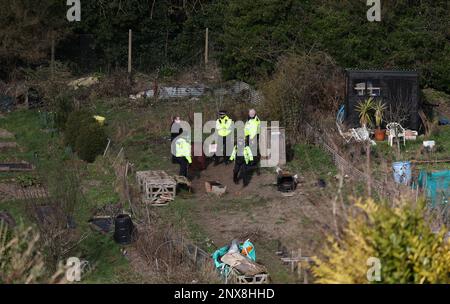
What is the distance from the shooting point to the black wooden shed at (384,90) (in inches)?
990

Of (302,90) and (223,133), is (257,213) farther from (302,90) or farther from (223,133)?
(302,90)

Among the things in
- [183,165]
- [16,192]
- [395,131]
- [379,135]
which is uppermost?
[395,131]

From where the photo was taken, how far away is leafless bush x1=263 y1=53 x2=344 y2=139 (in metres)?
24.1

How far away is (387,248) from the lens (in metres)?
10.1

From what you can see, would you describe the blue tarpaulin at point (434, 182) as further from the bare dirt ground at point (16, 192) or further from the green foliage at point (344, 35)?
the green foliage at point (344, 35)

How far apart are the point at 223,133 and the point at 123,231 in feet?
19.5

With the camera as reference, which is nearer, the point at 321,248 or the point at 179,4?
the point at 321,248

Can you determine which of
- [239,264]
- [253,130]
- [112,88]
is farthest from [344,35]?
[239,264]

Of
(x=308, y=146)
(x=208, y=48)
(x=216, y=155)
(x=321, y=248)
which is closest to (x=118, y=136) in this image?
(x=216, y=155)

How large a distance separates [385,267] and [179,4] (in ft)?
90.0

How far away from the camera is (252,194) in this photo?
20.8 metres

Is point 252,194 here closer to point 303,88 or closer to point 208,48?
point 303,88

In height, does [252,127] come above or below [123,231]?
above
